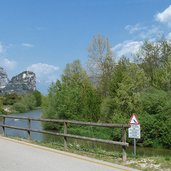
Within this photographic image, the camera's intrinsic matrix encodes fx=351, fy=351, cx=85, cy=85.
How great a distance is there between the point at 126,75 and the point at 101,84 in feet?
31.2

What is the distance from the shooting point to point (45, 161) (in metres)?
10.5

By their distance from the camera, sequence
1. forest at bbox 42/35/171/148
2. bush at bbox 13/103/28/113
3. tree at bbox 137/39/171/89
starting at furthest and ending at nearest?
bush at bbox 13/103/28/113 < tree at bbox 137/39/171/89 < forest at bbox 42/35/171/148

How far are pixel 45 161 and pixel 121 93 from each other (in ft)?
118

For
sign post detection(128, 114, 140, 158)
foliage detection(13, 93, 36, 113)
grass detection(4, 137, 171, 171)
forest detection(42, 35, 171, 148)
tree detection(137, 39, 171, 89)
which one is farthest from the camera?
foliage detection(13, 93, 36, 113)

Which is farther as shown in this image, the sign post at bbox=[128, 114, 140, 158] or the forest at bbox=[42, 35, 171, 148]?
the forest at bbox=[42, 35, 171, 148]

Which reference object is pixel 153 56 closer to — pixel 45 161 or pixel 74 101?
pixel 74 101

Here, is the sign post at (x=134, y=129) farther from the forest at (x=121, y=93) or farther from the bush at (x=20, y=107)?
the bush at (x=20, y=107)

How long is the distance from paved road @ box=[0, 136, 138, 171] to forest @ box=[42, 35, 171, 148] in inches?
1023

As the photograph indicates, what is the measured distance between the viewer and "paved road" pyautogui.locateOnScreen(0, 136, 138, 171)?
30.7ft

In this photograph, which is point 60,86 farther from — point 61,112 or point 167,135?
point 167,135

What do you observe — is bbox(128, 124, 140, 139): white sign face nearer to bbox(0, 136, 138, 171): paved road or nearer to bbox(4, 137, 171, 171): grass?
bbox(4, 137, 171, 171): grass

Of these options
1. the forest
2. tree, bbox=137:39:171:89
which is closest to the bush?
the forest

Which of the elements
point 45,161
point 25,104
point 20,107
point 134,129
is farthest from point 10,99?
point 45,161

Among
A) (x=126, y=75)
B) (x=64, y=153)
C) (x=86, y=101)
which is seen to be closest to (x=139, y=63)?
(x=126, y=75)
